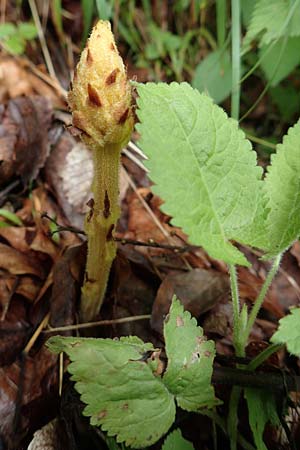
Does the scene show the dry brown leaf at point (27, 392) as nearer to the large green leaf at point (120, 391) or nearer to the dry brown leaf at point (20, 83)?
the large green leaf at point (120, 391)

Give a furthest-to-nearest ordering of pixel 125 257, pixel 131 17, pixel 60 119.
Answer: pixel 131 17 → pixel 60 119 → pixel 125 257

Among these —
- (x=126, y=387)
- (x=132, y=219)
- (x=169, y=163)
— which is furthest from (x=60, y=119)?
(x=126, y=387)

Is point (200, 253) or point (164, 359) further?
point (200, 253)

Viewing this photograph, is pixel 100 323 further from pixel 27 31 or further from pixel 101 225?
pixel 27 31

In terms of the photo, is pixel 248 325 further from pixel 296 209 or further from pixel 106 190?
pixel 106 190

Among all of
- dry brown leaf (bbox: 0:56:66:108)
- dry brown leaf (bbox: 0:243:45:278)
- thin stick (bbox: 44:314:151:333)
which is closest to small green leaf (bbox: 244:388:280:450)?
thin stick (bbox: 44:314:151:333)

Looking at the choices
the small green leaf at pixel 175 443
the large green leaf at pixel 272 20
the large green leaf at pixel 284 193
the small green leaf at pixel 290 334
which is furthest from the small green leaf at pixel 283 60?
the small green leaf at pixel 175 443

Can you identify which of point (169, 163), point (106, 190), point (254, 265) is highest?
point (169, 163)
